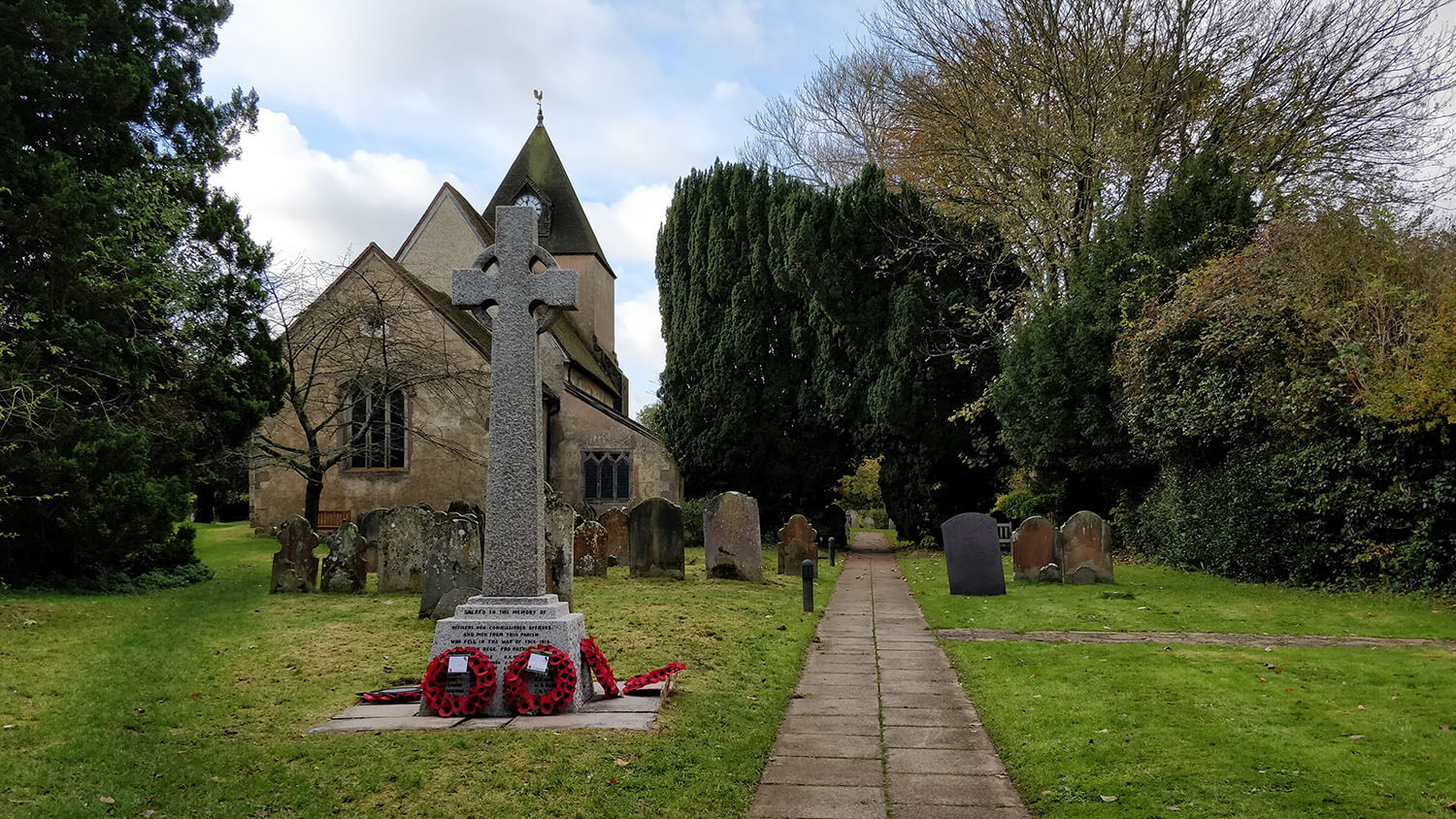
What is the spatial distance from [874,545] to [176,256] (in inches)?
863

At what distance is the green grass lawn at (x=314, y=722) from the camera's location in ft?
15.1

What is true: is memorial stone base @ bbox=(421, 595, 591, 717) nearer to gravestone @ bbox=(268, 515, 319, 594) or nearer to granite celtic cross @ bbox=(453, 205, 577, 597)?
granite celtic cross @ bbox=(453, 205, 577, 597)

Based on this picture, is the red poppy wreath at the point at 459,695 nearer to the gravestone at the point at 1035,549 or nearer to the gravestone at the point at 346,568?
the gravestone at the point at 346,568

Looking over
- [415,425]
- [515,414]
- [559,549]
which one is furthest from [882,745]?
[415,425]

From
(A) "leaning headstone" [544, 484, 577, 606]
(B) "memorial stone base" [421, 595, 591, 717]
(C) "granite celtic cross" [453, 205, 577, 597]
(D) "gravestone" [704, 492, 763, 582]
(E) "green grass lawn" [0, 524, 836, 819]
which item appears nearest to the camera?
(E) "green grass lawn" [0, 524, 836, 819]

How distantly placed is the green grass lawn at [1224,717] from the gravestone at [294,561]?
8.82 meters

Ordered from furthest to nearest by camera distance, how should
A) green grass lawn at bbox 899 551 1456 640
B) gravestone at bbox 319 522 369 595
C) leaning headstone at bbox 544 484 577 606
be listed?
gravestone at bbox 319 522 369 595 → leaning headstone at bbox 544 484 577 606 → green grass lawn at bbox 899 551 1456 640

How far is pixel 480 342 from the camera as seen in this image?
24641 millimetres

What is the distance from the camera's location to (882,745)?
18.6 ft

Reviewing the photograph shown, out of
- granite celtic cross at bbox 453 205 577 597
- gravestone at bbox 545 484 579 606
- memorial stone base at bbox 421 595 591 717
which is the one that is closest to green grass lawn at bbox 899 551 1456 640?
gravestone at bbox 545 484 579 606

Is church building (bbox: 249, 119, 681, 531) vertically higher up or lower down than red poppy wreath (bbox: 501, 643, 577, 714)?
higher up

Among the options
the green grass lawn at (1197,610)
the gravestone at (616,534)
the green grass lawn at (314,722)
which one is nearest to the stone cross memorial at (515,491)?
the green grass lawn at (314,722)

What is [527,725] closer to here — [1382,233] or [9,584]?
[9,584]

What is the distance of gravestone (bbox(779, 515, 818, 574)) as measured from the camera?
55.1ft
